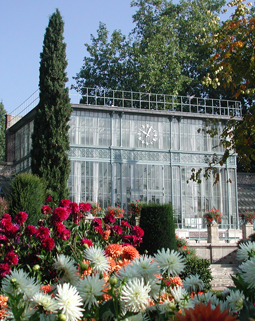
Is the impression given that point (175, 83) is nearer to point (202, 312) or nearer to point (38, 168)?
point (38, 168)

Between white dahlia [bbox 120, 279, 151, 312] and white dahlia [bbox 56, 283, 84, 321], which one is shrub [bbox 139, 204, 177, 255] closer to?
white dahlia [bbox 120, 279, 151, 312]

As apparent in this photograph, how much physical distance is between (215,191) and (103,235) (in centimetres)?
1659

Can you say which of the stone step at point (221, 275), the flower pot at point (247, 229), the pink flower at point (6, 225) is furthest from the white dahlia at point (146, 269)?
the flower pot at point (247, 229)

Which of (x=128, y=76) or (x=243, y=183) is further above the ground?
(x=128, y=76)

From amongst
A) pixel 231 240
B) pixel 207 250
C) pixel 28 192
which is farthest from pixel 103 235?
pixel 231 240

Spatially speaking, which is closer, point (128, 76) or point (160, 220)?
point (160, 220)

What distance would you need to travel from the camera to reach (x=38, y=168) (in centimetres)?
1877

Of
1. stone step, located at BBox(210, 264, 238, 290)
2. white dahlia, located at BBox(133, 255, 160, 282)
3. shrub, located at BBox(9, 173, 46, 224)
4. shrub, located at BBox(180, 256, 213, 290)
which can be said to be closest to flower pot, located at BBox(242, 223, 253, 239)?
stone step, located at BBox(210, 264, 238, 290)

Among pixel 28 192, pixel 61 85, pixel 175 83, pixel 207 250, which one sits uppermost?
pixel 175 83

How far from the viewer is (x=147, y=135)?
22.4m

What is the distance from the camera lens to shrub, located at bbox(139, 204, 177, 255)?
1170 centimetres

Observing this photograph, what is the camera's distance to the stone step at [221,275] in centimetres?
1524

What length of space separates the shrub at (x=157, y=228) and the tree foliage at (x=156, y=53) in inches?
712

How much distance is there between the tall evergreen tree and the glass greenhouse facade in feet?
5.65
